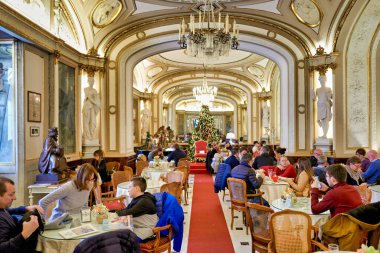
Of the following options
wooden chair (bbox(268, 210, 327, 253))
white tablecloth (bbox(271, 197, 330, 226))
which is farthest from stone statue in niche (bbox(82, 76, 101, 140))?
wooden chair (bbox(268, 210, 327, 253))

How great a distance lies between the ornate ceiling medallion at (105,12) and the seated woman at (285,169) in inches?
238

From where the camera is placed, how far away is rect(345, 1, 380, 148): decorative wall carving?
8.98 meters

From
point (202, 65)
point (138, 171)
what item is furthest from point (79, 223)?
point (202, 65)

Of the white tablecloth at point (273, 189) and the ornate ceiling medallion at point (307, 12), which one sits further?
the ornate ceiling medallion at point (307, 12)

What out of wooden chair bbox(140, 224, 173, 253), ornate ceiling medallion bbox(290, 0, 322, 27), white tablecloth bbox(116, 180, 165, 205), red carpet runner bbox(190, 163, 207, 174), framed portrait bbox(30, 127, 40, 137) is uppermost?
ornate ceiling medallion bbox(290, 0, 322, 27)

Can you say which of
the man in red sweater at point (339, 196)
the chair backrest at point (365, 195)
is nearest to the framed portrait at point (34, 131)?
the man in red sweater at point (339, 196)

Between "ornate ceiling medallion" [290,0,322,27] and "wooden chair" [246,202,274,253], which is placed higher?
"ornate ceiling medallion" [290,0,322,27]

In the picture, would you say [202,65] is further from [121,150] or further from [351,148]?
[351,148]

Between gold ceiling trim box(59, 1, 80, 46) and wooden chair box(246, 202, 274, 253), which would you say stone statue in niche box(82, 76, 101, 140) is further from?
wooden chair box(246, 202, 274, 253)

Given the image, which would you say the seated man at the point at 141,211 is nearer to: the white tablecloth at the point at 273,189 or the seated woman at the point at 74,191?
the seated woman at the point at 74,191

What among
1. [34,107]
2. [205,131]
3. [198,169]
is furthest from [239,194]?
[205,131]

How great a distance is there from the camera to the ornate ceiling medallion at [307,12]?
895 centimetres

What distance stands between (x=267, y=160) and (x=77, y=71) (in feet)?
18.6

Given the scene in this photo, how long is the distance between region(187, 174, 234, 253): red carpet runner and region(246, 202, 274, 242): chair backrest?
112cm
